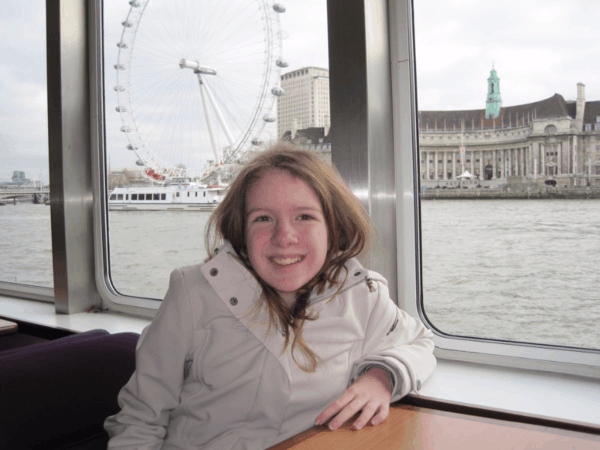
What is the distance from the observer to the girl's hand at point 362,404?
2.58ft

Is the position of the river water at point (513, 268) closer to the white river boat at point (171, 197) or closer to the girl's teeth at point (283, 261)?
the girl's teeth at point (283, 261)

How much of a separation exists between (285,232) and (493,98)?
115 cm

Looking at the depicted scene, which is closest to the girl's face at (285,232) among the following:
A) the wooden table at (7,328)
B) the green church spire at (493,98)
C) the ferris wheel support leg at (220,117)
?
the green church spire at (493,98)

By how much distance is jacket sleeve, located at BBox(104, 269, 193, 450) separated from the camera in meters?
0.87

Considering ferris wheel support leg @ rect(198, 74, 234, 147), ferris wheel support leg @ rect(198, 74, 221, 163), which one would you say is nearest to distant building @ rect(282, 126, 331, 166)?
ferris wheel support leg @ rect(198, 74, 234, 147)

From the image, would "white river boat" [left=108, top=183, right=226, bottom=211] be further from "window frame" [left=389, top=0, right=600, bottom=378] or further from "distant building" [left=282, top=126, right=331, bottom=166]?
"window frame" [left=389, top=0, right=600, bottom=378]

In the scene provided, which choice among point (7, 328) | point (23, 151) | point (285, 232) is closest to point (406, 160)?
point (285, 232)

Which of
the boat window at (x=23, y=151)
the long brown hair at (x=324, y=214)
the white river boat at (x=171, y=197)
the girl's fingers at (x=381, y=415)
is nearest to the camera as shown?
the girl's fingers at (x=381, y=415)

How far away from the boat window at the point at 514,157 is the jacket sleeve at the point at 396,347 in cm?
64

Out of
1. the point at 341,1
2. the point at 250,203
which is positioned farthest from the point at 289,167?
the point at 341,1

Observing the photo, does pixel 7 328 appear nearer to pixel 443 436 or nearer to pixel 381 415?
pixel 381 415

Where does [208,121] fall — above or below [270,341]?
above

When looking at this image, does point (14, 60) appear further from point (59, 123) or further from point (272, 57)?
point (272, 57)

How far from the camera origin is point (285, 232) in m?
0.95
